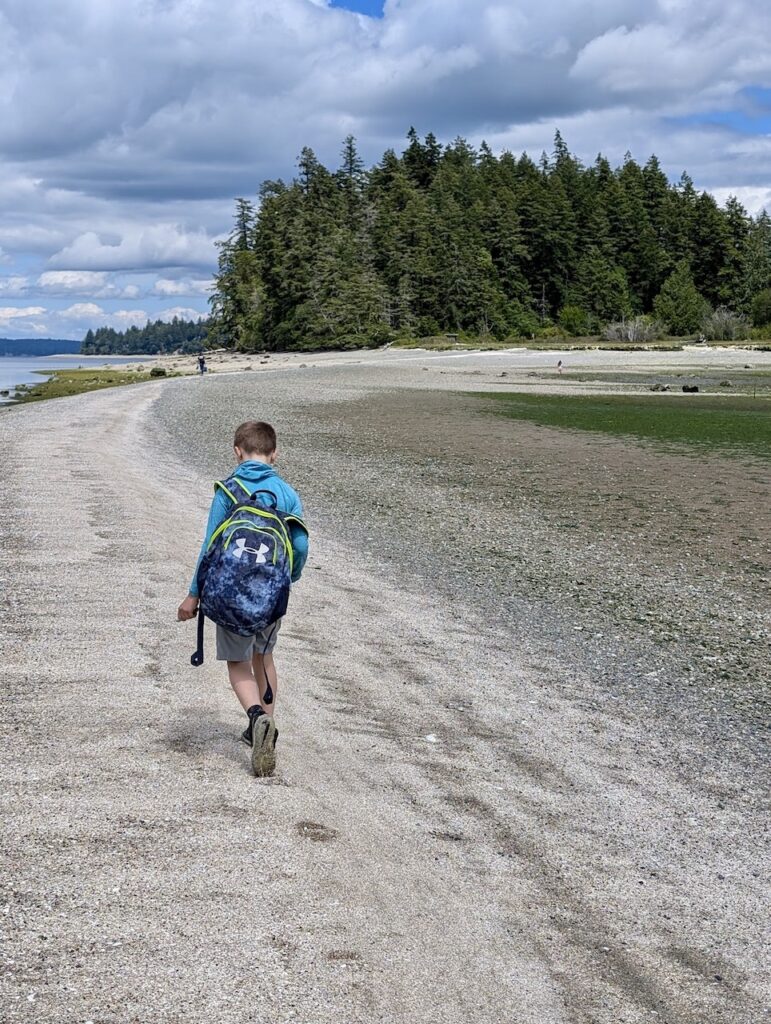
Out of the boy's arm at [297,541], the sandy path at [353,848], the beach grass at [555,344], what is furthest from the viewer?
the beach grass at [555,344]

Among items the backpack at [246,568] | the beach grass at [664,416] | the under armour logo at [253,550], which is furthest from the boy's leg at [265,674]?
the beach grass at [664,416]

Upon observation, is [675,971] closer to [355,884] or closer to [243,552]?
[355,884]

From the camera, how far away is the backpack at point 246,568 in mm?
4898

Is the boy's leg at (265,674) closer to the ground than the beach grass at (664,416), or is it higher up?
closer to the ground

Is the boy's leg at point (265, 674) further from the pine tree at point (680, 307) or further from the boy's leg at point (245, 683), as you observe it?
the pine tree at point (680, 307)

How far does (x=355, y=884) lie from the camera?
4387 mm

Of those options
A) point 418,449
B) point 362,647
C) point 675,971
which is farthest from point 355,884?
point 418,449

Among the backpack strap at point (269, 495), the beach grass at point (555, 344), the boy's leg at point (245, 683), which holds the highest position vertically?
the beach grass at point (555, 344)

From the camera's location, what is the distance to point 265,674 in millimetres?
5363

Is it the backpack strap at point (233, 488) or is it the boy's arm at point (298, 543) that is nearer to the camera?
the backpack strap at point (233, 488)

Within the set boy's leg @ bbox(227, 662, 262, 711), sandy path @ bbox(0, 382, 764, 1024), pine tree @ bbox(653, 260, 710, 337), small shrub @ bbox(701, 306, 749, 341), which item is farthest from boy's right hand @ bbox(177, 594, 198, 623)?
pine tree @ bbox(653, 260, 710, 337)

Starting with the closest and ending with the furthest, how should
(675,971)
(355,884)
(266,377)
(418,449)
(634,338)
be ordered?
(675,971) → (355,884) → (418,449) → (266,377) → (634,338)

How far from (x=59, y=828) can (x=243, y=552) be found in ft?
4.83

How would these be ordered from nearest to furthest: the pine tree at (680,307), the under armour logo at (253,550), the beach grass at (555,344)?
the under armour logo at (253,550) < the beach grass at (555,344) < the pine tree at (680,307)
